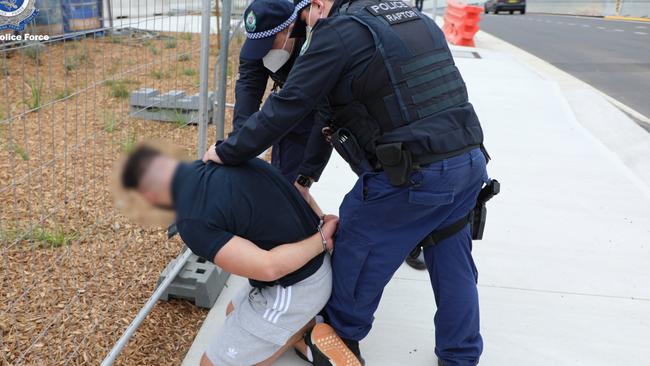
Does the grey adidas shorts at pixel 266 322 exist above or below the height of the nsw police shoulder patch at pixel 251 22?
below

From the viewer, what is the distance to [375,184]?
2105 millimetres

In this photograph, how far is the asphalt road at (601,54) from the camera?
8719 mm

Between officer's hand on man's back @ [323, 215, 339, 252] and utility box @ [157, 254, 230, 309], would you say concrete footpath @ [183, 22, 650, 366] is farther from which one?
officer's hand on man's back @ [323, 215, 339, 252]

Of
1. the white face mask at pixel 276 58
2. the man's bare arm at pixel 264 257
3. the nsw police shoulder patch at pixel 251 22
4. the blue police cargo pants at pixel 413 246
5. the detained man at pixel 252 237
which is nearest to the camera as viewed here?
the detained man at pixel 252 237

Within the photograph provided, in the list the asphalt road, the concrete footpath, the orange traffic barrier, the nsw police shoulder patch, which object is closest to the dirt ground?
the concrete footpath

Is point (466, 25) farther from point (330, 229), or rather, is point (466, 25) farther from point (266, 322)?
point (266, 322)

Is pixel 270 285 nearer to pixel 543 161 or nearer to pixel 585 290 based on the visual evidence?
pixel 585 290

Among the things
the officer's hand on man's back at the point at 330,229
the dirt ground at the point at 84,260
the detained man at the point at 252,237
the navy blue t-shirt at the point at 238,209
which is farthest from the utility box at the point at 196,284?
the officer's hand on man's back at the point at 330,229

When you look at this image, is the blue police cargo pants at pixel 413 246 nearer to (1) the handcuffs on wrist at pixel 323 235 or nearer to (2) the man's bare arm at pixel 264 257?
(1) the handcuffs on wrist at pixel 323 235

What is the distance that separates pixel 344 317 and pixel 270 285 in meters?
0.35

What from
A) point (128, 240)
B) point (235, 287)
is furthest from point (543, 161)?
point (128, 240)

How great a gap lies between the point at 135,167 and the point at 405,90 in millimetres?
896

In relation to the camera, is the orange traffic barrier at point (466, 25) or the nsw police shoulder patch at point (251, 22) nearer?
the nsw police shoulder patch at point (251, 22)

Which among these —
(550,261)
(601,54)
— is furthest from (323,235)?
(601,54)
